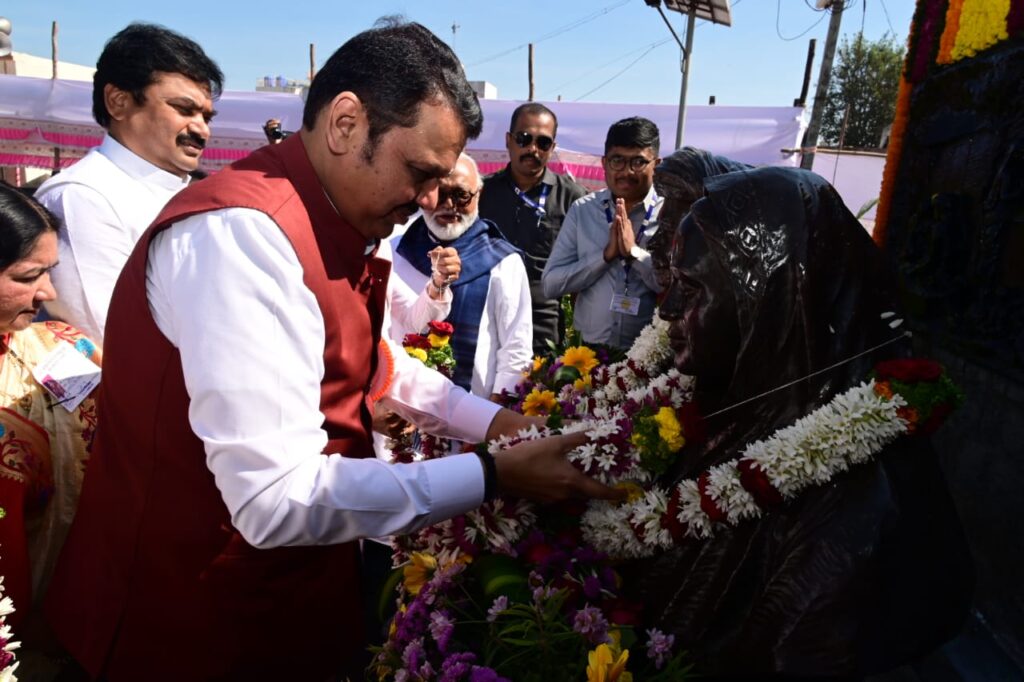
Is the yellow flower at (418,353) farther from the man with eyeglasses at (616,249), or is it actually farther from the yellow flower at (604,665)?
the yellow flower at (604,665)

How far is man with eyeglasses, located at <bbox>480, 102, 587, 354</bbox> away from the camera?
522cm

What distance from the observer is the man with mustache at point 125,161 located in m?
2.52

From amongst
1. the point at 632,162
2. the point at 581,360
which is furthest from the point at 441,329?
the point at 632,162

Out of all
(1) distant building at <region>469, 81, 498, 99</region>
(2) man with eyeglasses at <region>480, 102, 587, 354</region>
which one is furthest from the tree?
(2) man with eyeglasses at <region>480, 102, 587, 354</region>

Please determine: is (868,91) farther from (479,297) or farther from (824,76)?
(479,297)

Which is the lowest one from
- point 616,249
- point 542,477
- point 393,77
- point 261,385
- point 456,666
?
point 456,666

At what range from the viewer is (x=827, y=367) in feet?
5.27

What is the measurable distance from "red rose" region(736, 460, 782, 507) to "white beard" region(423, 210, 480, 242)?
8.49 ft

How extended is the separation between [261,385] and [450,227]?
257cm

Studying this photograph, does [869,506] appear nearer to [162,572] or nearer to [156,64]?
[162,572]

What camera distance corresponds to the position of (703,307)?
1.63m

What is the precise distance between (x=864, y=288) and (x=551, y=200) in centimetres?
412

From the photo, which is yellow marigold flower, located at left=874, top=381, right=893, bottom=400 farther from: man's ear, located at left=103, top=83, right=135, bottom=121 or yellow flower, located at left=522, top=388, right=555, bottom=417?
man's ear, located at left=103, top=83, right=135, bottom=121

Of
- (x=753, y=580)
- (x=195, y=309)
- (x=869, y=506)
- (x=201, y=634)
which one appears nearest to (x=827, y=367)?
(x=869, y=506)
